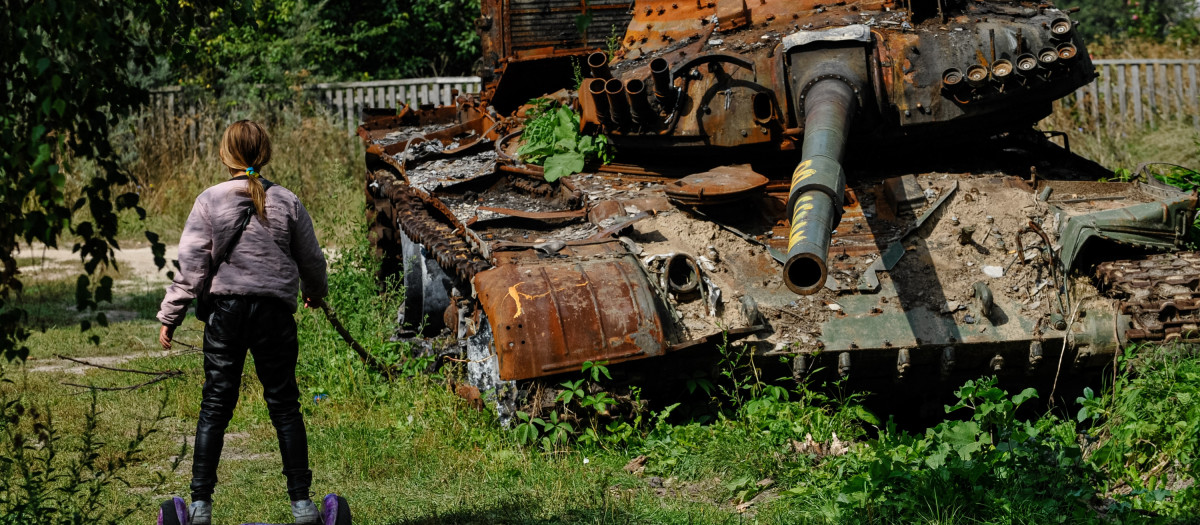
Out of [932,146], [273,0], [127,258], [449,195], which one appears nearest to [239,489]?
[449,195]

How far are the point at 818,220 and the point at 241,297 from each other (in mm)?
2314

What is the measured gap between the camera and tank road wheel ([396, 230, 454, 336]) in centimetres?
836

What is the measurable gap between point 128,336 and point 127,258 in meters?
4.90

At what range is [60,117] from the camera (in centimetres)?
347

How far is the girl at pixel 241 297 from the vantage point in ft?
14.3

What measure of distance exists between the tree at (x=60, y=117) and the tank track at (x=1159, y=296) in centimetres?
460

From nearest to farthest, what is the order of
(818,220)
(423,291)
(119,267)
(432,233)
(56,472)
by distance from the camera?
(818,220) → (56,472) → (432,233) → (423,291) → (119,267)

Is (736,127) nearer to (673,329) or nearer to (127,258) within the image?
(673,329)

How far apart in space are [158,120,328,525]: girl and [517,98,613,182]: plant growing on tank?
10.9ft

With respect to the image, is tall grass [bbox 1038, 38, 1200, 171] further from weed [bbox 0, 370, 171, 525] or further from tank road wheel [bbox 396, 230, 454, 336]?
weed [bbox 0, 370, 171, 525]

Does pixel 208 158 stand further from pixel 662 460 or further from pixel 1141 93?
pixel 1141 93

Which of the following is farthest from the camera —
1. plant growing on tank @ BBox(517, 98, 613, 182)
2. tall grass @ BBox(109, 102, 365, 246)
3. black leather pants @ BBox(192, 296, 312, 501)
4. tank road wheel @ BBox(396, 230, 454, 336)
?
tall grass @ BBox(109, 102, 365, 246)

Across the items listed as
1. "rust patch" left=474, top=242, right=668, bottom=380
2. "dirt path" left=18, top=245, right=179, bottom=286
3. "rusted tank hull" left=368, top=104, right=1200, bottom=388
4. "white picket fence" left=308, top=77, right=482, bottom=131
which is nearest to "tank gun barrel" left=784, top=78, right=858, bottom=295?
"rusted tank hull" left=368, top=104, right=1200, bottom=388

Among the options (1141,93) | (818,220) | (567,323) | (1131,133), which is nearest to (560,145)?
(567,323)
